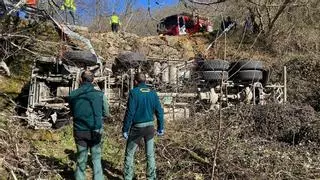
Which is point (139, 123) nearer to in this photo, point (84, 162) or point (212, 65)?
point (84, 162)

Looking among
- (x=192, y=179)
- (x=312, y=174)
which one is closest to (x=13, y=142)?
(x=192, y=179)

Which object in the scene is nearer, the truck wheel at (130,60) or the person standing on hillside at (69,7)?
the truck wheel at (130,60)

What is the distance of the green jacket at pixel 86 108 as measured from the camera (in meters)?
6.60

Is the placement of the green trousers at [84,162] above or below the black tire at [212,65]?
below

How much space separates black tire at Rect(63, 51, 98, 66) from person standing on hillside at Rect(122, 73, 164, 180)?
4.76 m

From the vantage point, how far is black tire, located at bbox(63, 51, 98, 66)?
37.5 feet

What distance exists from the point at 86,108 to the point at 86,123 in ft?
0.67

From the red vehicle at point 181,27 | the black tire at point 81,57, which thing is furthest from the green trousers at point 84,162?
the red vehicle at point 181,27

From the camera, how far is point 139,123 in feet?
22.4

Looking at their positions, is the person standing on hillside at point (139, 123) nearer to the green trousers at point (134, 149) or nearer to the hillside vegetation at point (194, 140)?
the green trousers at point (134, 149)

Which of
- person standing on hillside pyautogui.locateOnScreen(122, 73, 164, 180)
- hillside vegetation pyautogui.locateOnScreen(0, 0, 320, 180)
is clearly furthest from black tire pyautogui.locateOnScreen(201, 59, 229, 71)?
person standing on hillside pyautogui.locateOnScreen(122, 73, 164, 180)

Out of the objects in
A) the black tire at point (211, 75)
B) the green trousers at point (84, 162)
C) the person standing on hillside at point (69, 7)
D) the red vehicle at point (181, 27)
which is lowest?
the green trousers at point (84, 162)

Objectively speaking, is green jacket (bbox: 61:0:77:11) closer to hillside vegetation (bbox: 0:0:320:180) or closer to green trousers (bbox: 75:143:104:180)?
hillside vegetation (bbox: 0:0:320:180)

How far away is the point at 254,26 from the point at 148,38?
4.99 meters
